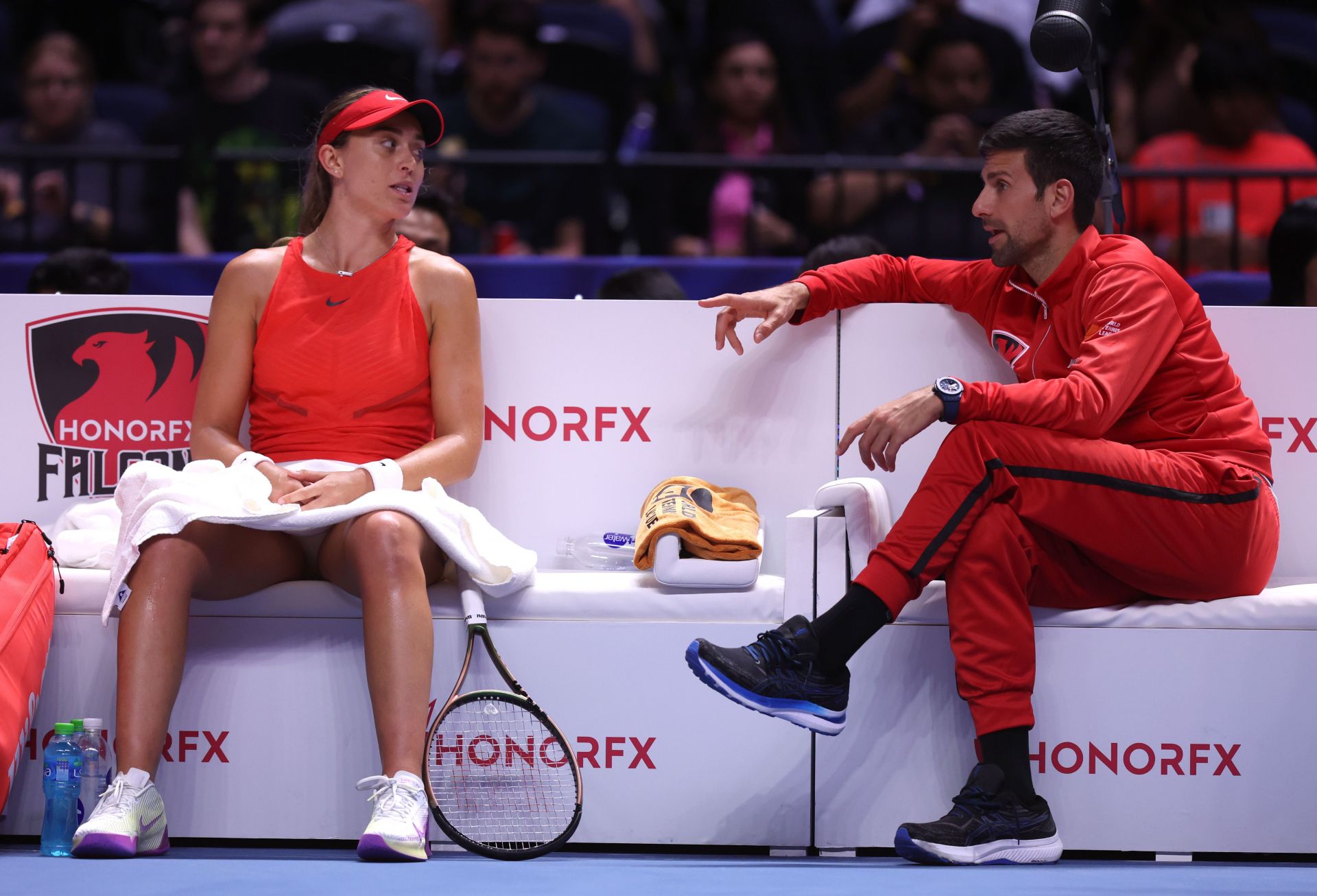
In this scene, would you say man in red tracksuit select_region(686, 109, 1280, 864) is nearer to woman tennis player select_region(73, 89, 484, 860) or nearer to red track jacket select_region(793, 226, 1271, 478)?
red track jacket select_region(793, 226, 1271, 478)

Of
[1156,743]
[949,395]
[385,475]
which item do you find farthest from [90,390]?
[1156,743]

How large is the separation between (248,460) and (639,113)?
390 centimetres

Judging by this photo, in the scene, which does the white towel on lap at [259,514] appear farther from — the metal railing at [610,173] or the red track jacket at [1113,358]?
the metal railing at [610,173]

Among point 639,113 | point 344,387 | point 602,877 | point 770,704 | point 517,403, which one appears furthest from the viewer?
point 639,113

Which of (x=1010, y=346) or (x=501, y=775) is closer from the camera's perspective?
(x=501, y=775)

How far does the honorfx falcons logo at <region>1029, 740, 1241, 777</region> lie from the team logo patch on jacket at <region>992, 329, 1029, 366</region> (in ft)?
2.57

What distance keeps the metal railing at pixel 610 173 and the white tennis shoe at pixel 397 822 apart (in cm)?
333

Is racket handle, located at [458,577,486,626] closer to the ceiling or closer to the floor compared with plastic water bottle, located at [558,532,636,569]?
closer to the floor

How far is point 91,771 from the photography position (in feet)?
9.14

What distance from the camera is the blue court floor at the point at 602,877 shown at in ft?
7.47

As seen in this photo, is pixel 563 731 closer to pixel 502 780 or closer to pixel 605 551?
pixel 502 780

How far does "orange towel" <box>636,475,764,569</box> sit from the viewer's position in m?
2.88

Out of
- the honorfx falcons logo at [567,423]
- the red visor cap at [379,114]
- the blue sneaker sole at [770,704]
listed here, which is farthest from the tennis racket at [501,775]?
the red visor cap at [379,114]

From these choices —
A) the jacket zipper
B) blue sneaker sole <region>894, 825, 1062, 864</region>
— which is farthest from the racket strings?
the jacket zipper
